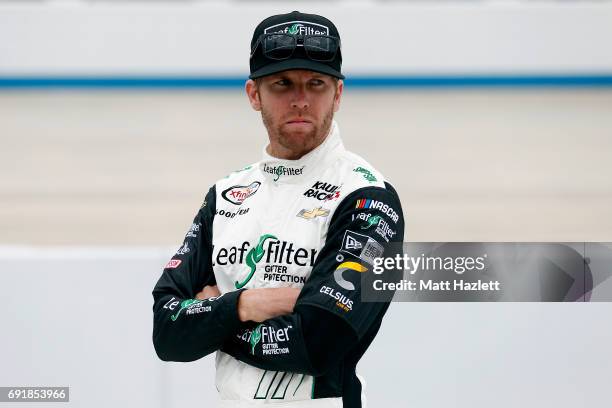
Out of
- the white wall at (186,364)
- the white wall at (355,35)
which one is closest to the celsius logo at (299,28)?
the white wall at (186,364)

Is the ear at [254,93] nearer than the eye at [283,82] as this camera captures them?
No

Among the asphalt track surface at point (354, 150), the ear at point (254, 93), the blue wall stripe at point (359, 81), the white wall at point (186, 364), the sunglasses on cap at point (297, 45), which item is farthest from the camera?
the blue wall stripe at point (359, 81)

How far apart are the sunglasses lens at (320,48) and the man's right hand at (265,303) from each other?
526 mm

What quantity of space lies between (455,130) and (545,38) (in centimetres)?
324

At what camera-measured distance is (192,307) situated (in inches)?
77.3

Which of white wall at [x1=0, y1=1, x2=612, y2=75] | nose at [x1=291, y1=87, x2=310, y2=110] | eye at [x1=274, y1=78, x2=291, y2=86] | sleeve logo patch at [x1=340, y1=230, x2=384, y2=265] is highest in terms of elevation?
white wall at [x1=0, y1=1, x2=612, y2=75]

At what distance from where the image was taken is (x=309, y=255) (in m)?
1.93

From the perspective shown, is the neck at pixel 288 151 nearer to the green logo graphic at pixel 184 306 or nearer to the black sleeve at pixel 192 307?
the black sleeve at pixel 192 307

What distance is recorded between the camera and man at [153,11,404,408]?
185cm

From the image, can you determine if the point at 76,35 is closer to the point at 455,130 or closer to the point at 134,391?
the point at 455,130

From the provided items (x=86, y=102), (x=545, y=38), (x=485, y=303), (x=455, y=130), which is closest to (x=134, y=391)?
(x=485, y=303)

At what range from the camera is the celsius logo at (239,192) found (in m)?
2.09

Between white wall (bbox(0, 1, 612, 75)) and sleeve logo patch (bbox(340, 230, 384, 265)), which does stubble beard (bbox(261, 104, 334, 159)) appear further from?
white wall (bbox(0, 1, 612, 75))

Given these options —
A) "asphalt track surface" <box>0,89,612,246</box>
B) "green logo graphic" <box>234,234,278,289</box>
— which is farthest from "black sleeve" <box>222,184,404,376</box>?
"asphalt track surface" <box>0,89,612,246</box>
